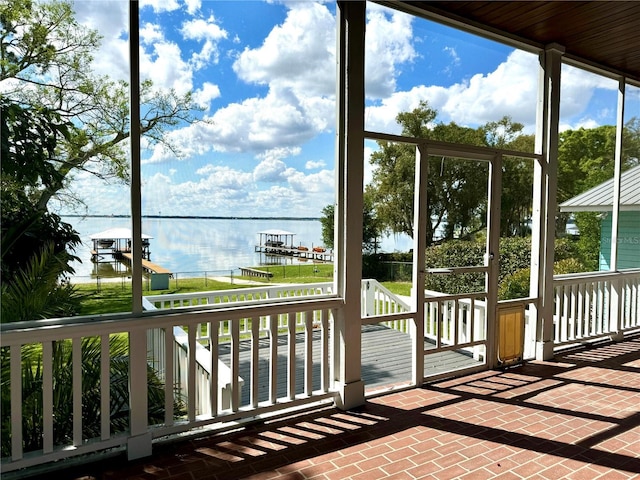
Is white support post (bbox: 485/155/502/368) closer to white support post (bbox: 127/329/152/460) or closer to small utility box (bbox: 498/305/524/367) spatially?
small utility box (bbox: 498/305/524/367)

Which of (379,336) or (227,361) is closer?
(227,361)

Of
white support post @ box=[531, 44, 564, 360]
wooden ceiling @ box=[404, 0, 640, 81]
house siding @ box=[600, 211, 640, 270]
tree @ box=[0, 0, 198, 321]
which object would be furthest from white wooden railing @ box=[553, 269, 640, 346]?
tree @ box=[0, 0, 198, 321]

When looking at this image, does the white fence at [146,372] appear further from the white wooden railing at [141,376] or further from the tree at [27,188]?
the tree at [27,188]

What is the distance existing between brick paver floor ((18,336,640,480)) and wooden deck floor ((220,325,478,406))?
0.35 m

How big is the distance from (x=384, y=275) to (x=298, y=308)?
3.08 feet

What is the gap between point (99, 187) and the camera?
2.51 metres

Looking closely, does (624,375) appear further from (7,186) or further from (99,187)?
(7,186)

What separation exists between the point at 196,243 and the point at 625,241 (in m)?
5.39

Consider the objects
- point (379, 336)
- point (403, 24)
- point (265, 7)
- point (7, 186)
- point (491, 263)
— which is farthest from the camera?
point (379, 336)

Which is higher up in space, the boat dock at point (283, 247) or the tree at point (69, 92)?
the tree at point (69, 92)

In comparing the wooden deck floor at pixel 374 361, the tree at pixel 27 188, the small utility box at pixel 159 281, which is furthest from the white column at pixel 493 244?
the tree at pixel 27 188

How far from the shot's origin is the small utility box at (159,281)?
269 cm

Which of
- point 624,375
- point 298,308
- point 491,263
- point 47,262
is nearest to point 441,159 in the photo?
point 491,263

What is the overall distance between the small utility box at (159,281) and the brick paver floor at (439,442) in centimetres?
100
